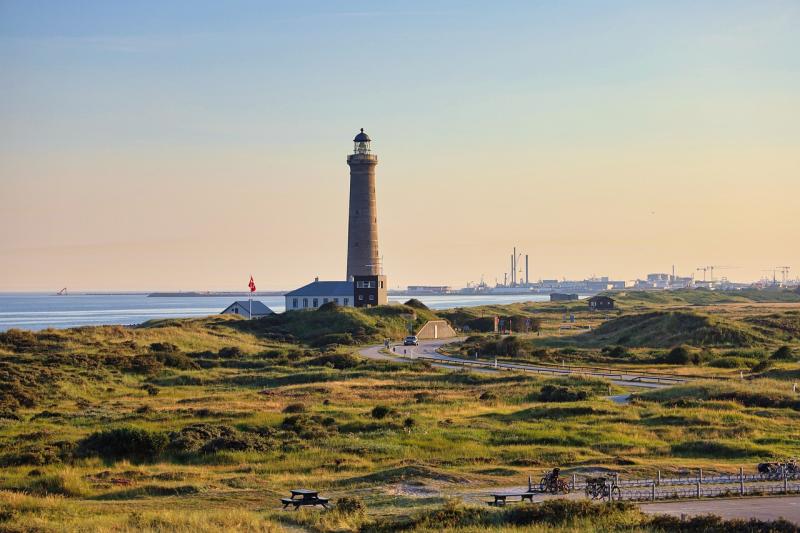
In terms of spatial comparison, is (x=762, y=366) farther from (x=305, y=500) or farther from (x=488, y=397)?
(x=305, y=500)

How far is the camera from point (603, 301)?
194m

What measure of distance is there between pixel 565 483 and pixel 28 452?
63.1ft

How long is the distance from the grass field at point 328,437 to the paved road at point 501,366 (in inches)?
167

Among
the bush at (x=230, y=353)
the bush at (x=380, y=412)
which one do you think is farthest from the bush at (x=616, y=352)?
the bush at (x=380, y=412)

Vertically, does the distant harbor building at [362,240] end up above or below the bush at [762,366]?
above

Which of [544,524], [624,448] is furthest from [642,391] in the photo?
[544,524]

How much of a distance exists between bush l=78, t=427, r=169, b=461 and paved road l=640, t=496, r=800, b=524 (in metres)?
18.8

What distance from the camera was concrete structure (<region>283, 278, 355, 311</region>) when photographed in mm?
132750

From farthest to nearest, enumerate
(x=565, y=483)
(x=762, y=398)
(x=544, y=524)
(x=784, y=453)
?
1. (x=762, y=398)
2. (x=784, y=453)
3. (x=565, y=483)
4. (x=544, y=524)

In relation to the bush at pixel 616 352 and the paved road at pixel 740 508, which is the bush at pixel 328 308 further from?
the paved road at pixel 740 508

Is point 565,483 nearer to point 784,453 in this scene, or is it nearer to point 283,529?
point 283,529

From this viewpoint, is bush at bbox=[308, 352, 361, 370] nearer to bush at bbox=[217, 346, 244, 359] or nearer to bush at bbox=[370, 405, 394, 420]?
bush at bbox=[217, 346, 244, 359]

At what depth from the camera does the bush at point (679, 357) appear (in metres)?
83.9

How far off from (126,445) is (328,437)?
780 cm
